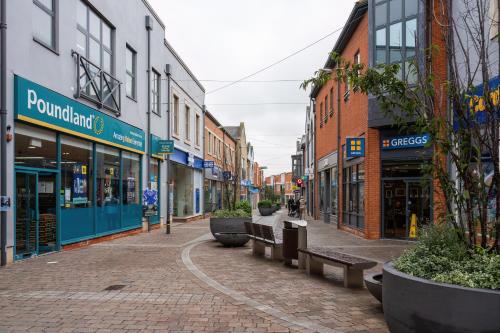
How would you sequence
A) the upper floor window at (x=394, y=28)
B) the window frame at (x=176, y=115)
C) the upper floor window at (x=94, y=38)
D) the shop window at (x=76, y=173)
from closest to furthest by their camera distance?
the shop window at (x=76, y=173) < the upper floor window at (x=94, y=38) < the upper floor window at (x=394, y=28) < the window frame at (x=176, y=115)

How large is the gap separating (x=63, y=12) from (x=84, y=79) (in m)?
1.93

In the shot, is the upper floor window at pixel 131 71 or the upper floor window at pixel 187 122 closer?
the upper floor window at pixel 131 71

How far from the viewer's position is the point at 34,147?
10.6m

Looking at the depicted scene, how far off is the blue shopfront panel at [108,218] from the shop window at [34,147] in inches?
122

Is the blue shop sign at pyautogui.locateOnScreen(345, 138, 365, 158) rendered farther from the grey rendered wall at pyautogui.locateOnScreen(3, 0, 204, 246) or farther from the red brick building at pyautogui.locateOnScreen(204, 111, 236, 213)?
the red brick building at pyautogui.locateOnScreen(204, 111, 236, 213)

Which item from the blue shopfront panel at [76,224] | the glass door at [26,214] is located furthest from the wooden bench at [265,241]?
the glass door at [26,214]

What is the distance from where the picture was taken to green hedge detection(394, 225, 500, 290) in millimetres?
3951

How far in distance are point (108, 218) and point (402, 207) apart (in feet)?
31.1

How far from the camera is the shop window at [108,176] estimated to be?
14281 mm

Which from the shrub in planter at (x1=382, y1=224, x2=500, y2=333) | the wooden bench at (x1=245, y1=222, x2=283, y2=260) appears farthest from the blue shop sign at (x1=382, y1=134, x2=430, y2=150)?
the shrub in planter at (x1=382, y1=224, x2=500, y2=333)

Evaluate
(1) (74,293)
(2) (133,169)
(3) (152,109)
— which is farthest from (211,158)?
(1) (74,293)

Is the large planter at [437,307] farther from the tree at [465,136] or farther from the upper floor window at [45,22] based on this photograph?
the upper floor window at [45,22]

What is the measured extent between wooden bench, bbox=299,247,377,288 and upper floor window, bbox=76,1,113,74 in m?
8.78

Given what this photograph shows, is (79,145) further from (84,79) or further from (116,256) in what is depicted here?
(116,256)
